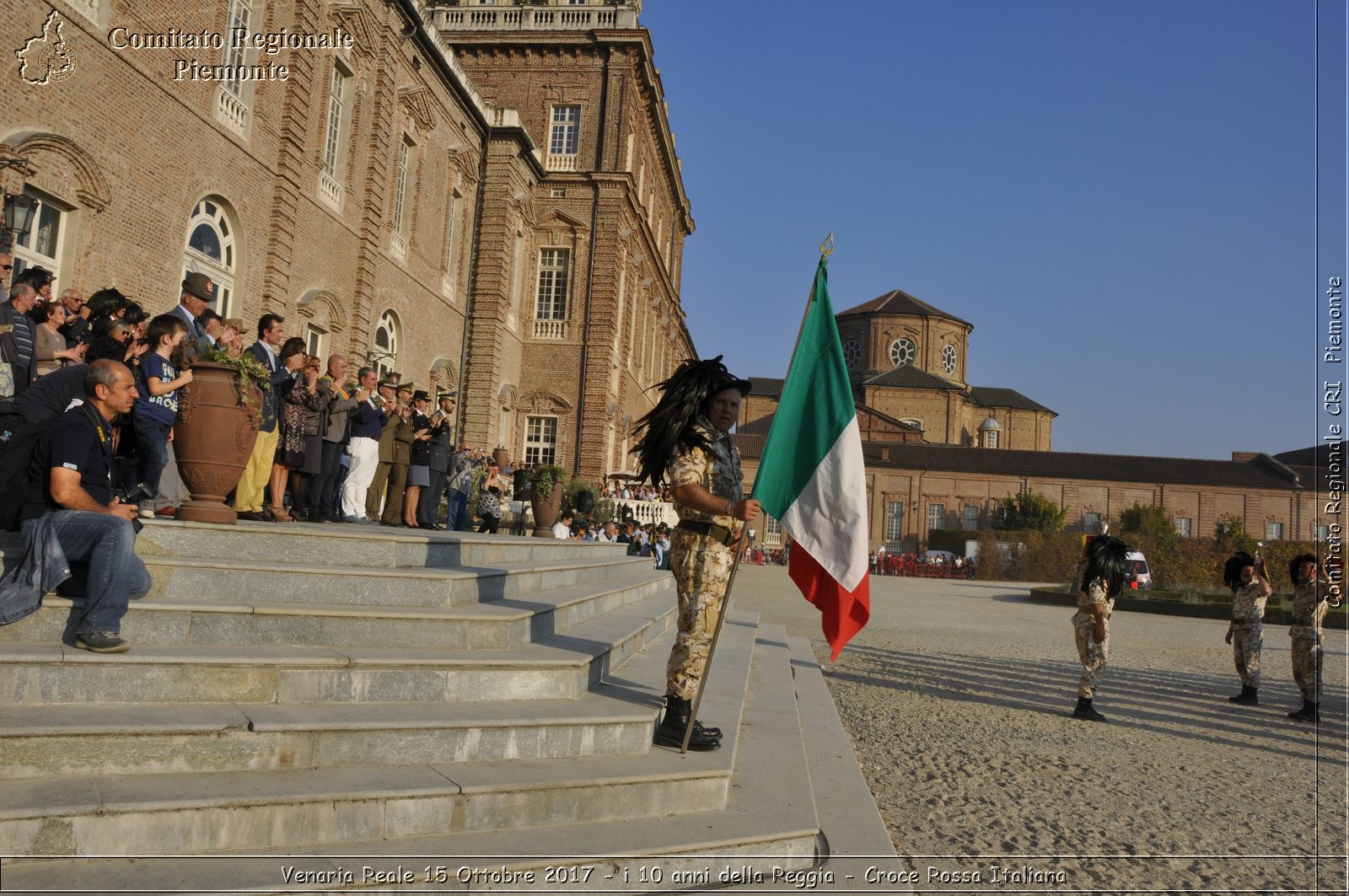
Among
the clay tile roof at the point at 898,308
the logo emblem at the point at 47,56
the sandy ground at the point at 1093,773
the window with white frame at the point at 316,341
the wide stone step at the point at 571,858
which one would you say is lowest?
the sandy ground at the point at 1093,773

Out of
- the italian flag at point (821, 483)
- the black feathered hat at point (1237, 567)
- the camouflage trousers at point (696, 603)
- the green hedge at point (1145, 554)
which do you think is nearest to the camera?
the camouflage trousers at point (696, 603)

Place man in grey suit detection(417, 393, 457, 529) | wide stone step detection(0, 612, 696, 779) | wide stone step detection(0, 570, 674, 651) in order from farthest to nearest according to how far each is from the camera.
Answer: man in grey suit detection(417, 393, 457, 529), wide stone step detection(0, 570, 674, 651), wide stone step detection(0, 612, 696, 779)

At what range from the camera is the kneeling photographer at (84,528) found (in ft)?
13.3

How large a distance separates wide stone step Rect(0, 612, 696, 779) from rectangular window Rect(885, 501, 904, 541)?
203ft

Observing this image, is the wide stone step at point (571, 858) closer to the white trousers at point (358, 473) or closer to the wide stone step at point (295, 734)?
the wide stone step at point (295, 734)

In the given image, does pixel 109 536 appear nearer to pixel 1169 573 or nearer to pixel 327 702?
pixel 327 702

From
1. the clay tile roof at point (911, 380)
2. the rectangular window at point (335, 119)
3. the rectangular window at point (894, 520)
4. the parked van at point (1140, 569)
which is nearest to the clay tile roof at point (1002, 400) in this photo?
the clay tile roof at point (911, 380)

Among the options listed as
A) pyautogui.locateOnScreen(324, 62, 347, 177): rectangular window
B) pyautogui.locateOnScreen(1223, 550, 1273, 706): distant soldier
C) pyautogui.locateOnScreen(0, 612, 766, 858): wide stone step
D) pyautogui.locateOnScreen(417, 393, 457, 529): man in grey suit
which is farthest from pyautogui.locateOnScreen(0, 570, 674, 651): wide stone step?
pyautogui.locateOnScreen(324, 62, 347, 177): rectangular window

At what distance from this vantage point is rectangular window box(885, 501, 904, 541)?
212ft

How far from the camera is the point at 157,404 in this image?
6.07 meters

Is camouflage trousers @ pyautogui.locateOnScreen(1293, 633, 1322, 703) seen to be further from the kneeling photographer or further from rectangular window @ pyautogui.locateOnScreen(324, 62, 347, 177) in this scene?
rectangular window @ pyautogui.locateOnScreen(324, 62, 347, 177)

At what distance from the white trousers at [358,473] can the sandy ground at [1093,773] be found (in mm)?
5405

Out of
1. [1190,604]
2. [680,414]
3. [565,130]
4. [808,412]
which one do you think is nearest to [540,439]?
[565,130]

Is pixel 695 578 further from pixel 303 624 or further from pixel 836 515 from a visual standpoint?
pixel 303 624
